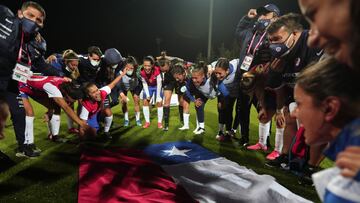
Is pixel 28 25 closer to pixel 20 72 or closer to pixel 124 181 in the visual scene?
pixel 20 72

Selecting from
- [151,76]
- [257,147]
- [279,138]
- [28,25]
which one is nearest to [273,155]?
[279,138]

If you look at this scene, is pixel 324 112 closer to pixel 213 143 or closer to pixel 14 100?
pixel 14 100

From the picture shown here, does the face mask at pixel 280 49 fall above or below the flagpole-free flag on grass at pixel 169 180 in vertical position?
above

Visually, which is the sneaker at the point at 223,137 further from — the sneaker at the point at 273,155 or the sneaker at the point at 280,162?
the sneaker at the point at 280,162

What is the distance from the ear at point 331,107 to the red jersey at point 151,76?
8.08 meters

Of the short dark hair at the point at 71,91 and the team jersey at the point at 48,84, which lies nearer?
the team jersey at the point at 48,84

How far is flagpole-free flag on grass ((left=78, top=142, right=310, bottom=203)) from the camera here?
3541 millimetres

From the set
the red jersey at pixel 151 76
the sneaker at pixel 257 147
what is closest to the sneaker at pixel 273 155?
the sneaker at pixel 257 147

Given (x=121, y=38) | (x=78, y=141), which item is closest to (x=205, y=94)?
(x=78, y=141)

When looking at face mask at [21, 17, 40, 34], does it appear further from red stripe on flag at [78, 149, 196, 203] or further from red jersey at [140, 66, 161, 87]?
red jersey at [140, 66, 161, 87]

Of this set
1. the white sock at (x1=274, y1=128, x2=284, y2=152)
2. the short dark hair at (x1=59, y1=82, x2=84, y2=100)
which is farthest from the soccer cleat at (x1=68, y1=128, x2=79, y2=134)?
the white sock at (x1=274, y1=128, x2=284, y2=152)

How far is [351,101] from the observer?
3.17ft

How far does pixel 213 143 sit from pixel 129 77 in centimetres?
377

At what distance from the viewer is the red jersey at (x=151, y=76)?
9.02 meters
